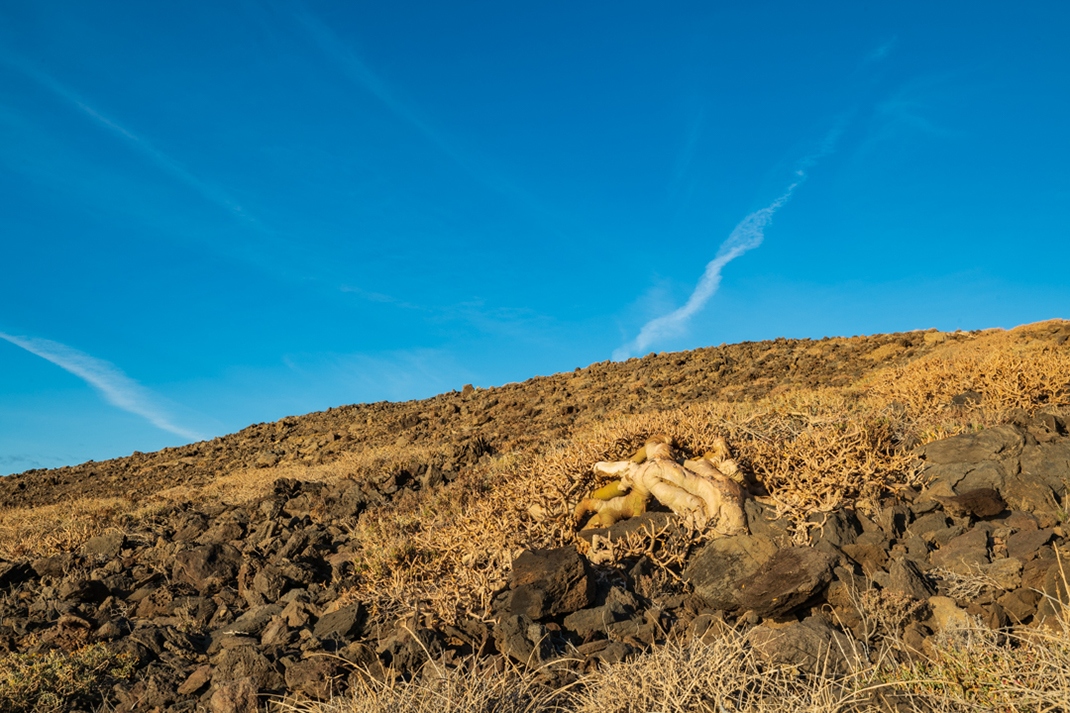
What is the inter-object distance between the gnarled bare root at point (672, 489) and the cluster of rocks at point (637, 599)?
0.23m

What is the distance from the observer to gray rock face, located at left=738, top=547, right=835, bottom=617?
17.8ft

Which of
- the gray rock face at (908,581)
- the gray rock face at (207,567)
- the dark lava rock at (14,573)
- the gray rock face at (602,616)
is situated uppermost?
the dark lava rock at (14,573)

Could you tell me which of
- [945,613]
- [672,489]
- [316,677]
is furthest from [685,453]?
[316,677]

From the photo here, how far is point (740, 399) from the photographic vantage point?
683 inches

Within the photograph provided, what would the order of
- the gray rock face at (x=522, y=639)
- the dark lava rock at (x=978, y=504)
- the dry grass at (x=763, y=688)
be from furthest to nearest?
the dark lava rock at (x=978, y=504) < the gray rock face at (x=522, y=639) < the dry grass at (x=763, y=688)

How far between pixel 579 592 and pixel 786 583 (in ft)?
5.20

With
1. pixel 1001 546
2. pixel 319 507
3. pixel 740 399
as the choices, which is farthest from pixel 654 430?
pixel 740 399

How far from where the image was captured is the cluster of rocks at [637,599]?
5180 mm

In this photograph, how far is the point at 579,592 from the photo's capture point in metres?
5.90

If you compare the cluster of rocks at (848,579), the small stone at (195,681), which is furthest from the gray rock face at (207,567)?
the cluster of rocks at (848,579)

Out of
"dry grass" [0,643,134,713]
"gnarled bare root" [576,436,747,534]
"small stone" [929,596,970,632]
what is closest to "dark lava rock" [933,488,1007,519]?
"small stone" [929,596,970,632]

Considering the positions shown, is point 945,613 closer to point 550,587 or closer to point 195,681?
point 550,587

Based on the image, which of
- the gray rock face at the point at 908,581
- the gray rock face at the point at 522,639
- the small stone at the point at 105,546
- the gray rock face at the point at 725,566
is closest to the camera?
the gray rock face at the point at 522,639

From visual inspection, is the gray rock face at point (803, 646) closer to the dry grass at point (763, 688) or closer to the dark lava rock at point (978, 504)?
the dry grass at point (763, 688)
